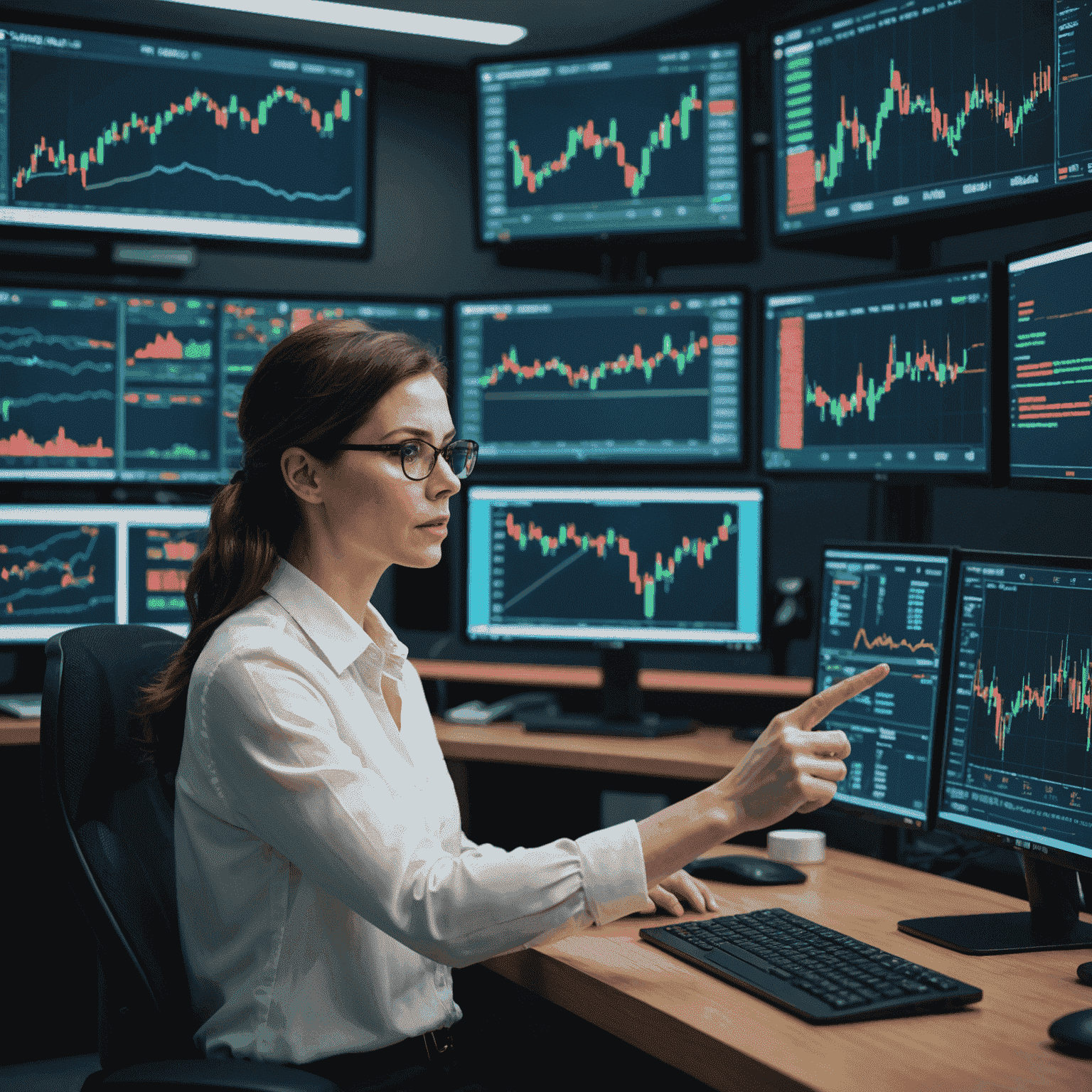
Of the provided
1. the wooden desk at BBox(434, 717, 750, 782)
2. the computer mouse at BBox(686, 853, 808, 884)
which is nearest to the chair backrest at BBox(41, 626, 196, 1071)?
the computer mouse at BBox(686, 853, 808, 884)

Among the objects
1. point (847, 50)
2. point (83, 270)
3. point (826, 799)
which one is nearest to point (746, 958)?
point (826, 799)

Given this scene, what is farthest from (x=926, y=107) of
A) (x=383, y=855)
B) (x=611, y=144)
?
(x=383, y=855)

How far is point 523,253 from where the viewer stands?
265cm

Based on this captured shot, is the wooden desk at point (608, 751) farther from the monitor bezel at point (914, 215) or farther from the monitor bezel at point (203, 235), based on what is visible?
the monitor bezel at point (203, 235)

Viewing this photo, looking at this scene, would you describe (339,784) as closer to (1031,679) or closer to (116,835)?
(116,835)

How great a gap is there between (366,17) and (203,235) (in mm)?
967

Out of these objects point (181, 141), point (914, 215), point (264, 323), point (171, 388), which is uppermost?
point (181, 141)

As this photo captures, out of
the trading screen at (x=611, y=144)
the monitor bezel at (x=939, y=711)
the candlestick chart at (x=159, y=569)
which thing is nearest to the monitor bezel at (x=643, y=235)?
the trading screen at (x=611, y=144)

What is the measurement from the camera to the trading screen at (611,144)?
2.42m

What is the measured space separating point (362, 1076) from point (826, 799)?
555mm

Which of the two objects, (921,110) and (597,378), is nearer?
(921,110)

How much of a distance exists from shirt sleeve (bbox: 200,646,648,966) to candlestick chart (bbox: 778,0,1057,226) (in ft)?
4.29

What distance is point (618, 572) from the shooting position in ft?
7.79

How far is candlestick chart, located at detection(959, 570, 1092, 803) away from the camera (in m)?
1.32
